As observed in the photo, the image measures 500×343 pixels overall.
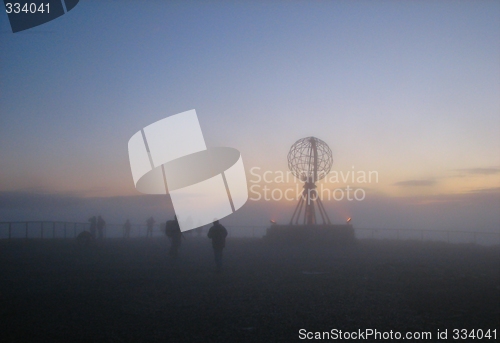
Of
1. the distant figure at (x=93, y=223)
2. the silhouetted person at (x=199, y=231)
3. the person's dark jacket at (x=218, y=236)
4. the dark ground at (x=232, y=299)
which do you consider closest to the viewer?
the dark ground at (x=232, y=299)

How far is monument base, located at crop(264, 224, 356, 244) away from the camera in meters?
26.3

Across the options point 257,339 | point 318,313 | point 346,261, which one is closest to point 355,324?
point 318,313

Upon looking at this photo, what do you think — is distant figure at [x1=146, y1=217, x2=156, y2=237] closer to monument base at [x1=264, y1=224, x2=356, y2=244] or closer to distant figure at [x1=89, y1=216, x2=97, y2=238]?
distant figure at [x1=89, y1=216, x2=97, y2=238]

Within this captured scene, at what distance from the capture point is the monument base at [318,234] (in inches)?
1036

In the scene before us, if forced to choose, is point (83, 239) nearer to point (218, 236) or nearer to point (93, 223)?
point (93, 223)

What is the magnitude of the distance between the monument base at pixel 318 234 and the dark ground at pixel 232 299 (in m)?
10.5

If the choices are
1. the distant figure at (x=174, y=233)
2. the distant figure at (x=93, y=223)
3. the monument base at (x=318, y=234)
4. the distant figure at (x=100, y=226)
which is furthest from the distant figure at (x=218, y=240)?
the distant figure at (x=100, y=226)

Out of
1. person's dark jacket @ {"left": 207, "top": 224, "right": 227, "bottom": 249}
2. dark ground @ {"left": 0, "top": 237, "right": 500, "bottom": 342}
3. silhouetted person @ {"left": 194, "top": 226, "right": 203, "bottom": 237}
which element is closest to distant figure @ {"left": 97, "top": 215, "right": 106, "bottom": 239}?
silhouetted person @ {"left": 194, "top": 226, "right": 203, "bottom": 237}

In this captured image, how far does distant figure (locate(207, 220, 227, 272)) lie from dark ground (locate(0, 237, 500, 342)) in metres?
0.53

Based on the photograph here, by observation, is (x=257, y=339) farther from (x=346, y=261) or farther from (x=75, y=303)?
(x=346, y=261)

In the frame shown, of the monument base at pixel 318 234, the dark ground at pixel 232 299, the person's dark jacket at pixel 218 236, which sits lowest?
the dark ground at pixel 232 299

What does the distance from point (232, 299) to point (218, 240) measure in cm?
468

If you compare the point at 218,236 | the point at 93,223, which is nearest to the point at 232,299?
the point at 218,236

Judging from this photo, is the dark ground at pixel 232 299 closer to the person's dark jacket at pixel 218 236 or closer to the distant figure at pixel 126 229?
the person's dark jacket at pixel 218 236
